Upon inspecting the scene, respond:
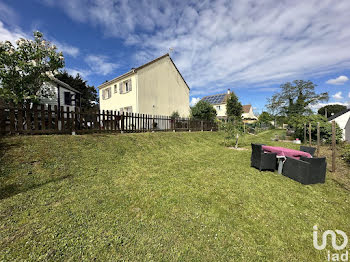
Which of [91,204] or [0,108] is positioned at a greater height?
[0,108]

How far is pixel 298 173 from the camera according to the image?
15.5 ft

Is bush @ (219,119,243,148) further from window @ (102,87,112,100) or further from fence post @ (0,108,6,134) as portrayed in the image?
window @ (102,87,112,100)

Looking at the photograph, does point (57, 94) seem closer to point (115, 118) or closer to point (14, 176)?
point (115, 118)

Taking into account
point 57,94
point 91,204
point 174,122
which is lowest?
point 91,204

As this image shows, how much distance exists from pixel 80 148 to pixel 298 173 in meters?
7.81

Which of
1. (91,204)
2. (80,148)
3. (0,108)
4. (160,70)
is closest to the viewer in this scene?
(91,204)

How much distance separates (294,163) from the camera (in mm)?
4887

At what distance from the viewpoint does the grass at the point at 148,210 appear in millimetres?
2086

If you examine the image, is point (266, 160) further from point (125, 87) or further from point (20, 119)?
point (125, 87)

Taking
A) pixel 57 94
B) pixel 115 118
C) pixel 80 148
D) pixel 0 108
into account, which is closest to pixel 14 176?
pixel 80 148

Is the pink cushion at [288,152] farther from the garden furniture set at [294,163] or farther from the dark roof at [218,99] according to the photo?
the dark roof at [218,99]

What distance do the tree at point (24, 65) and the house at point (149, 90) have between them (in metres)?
6.60

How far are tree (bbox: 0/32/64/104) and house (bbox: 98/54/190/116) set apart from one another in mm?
6599

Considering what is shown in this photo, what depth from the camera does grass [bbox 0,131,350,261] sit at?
2086 millimetres
